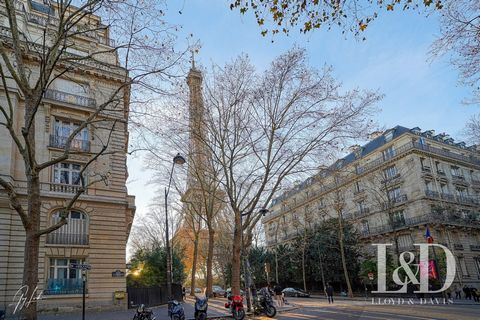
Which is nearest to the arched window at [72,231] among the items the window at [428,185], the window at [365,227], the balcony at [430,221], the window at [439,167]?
the balcony at [430,221]

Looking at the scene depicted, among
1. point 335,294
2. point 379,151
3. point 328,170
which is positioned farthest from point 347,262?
point 328,170

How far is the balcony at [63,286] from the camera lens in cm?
1936

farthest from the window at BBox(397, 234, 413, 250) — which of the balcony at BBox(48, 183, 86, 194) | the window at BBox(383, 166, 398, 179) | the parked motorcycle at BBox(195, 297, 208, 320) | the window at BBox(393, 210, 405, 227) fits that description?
the balcony at BBox(48, 183, 86, 194)

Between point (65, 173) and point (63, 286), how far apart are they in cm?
661

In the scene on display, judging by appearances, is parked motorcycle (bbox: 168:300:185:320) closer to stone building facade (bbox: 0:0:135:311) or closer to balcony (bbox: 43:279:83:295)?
stone building facade (bbox: 0:0:135:311)

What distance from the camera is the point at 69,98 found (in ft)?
76.2

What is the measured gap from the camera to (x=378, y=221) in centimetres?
4356

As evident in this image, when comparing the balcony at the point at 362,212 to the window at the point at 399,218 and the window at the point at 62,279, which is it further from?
the window at the point at 62,279

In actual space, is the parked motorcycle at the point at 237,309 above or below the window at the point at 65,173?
below

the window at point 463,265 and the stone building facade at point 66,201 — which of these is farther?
the window at point 463,265

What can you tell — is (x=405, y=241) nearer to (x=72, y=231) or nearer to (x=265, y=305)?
(x=265, y=305)

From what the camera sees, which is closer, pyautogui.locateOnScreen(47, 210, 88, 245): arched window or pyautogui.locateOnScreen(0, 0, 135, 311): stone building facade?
pyautogui.locateOnScreen(0, 0, 135, 311): stone building facade

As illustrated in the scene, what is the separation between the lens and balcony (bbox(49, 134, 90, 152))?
2200cm

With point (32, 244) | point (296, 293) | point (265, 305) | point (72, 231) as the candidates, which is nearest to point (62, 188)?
point (72, 231)
